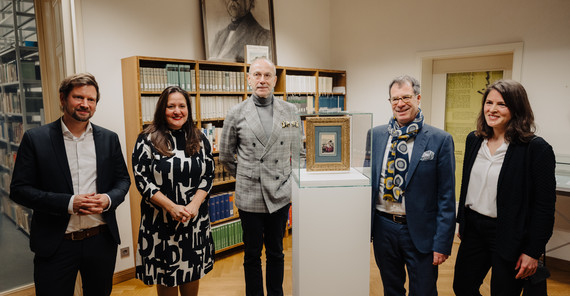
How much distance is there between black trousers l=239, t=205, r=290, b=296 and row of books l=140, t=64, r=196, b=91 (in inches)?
58.5

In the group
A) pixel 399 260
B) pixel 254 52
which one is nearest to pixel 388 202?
pixel 399 260

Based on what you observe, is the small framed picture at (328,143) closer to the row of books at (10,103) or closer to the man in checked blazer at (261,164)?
the man in checked blazer at (261,164)

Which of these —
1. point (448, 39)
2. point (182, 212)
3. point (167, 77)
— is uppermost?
point (448, 39)

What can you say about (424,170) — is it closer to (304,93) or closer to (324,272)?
(324,272)

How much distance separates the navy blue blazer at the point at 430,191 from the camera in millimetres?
1751

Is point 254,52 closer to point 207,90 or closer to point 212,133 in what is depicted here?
point 207,90

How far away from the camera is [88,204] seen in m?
1.75

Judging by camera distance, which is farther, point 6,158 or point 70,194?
point 6,158

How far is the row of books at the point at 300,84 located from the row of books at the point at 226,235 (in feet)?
5.51

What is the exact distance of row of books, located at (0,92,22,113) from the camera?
8.49ft

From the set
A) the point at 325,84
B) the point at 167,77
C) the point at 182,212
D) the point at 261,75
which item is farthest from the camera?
the point at 325,84

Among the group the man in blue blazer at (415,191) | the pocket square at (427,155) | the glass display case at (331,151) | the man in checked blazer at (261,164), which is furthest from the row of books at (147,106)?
the pocket square at (427,155)

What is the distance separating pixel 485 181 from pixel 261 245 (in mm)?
1365

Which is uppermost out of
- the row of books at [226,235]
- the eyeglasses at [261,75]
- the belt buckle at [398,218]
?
the eyeglasses at [261,75]
